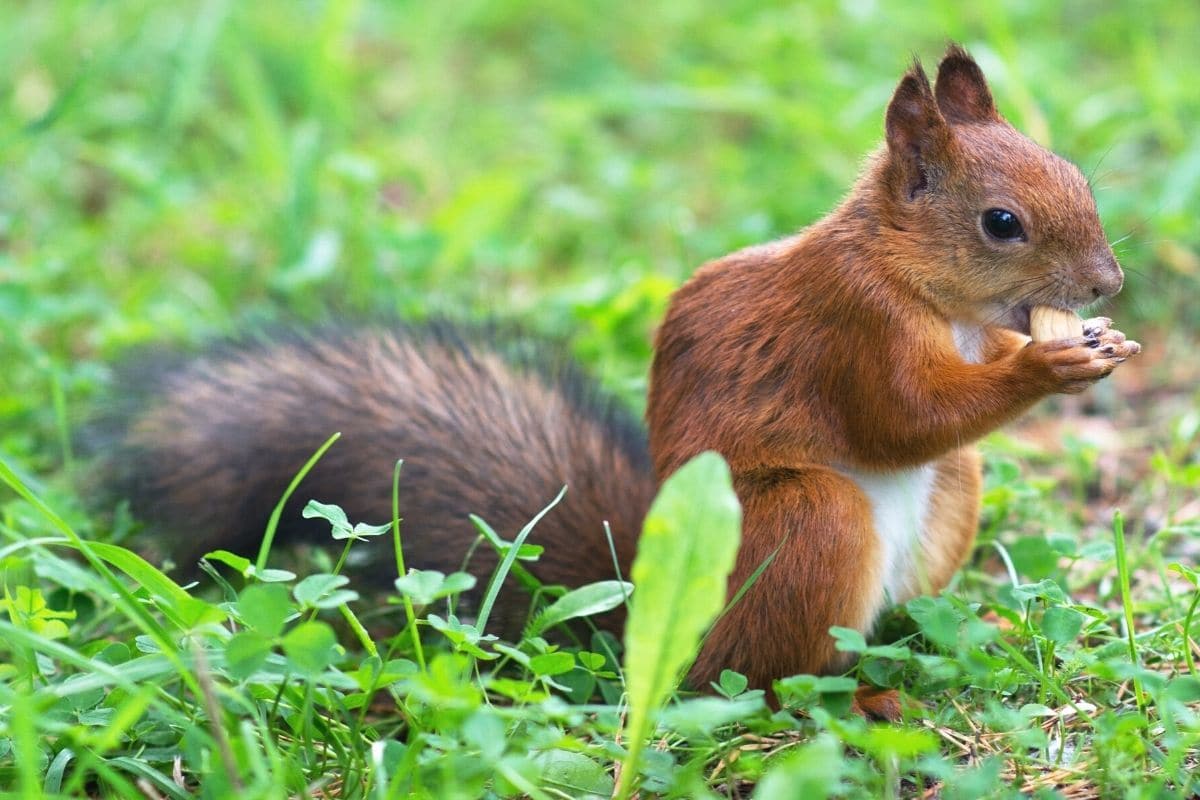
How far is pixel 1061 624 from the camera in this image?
209 cm

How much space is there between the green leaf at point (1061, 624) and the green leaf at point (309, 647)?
115 centimetres

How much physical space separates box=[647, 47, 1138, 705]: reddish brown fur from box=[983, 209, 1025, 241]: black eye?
1 centimetres

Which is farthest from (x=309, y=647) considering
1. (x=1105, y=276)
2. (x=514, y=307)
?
(x=514, y=307)

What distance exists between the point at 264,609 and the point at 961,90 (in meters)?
1.58

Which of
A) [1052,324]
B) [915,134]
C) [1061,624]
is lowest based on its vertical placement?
[1061,624]

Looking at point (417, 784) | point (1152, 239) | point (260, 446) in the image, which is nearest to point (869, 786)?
point (417, 784)

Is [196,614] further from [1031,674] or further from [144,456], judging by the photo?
[1031,674]

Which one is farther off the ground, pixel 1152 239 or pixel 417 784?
pixel 1152 239

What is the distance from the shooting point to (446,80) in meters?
5.80

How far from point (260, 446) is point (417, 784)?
106cm

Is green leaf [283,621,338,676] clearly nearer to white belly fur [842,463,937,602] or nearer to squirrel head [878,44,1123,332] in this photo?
white belly fur [842,463,937,602]

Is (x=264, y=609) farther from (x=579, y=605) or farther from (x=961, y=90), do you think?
(x=961, y=90)

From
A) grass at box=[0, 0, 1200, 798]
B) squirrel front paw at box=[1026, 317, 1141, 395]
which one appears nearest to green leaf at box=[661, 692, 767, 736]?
grass at box=[0, 0, 1200, 798]

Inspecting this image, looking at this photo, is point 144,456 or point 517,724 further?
point 144,456
